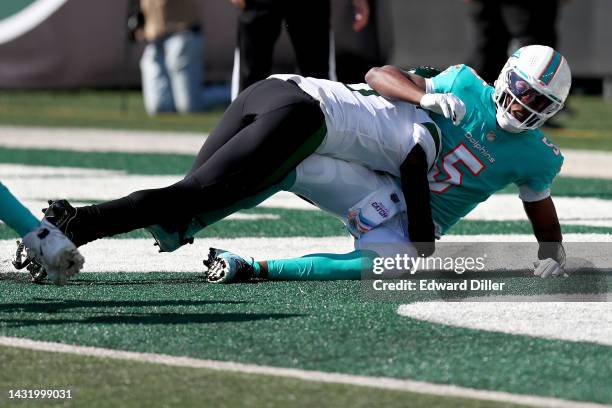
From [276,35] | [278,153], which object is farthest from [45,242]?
[276,35]

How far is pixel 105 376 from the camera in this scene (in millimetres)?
3730

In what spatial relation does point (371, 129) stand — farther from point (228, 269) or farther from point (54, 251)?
point (54, 251)

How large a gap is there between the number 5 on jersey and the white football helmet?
0.70 feet

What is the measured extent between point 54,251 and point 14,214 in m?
0.23

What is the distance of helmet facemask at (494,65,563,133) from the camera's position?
518 centimetres

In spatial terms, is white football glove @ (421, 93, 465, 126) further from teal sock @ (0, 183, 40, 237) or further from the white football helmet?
teal sock @ (0, 183, 40, 237)

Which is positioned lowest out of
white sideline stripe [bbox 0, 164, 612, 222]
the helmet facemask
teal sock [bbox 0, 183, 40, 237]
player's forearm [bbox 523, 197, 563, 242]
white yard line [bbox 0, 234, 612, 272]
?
white sideline stripe [bbox 0, 164, 612, 222]

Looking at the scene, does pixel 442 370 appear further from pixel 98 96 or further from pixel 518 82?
pixel 98 96

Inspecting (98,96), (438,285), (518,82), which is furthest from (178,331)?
(98,96)

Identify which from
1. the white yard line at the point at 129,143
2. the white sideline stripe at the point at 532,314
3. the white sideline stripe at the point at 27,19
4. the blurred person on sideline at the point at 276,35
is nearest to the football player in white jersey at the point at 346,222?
the white sideline stripe at the point at 532,314

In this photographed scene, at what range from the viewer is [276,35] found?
845 centimetres

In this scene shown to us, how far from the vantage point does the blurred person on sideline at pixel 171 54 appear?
49.2ft

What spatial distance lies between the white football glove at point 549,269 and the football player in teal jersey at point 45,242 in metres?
1.79

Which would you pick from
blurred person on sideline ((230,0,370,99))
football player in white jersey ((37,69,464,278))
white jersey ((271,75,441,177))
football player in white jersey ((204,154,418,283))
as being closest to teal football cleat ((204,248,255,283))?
football player in white jersey ((204,154,418,283))
